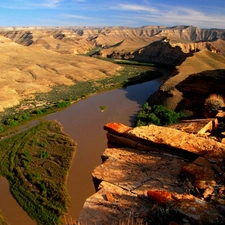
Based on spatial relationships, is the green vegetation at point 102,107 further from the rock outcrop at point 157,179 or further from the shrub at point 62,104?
the rock outcrop at point 157,179

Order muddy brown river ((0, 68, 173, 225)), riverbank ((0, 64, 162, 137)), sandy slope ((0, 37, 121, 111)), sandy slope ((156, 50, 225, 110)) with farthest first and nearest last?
1. sandy slope ((0, 37, 121, 111))
2. sandy slope ((156, 50, 225, 110))
3. riverbank ((0, 64, 162, 137))
4. muddy brown river ((0, 68, 173, 225))

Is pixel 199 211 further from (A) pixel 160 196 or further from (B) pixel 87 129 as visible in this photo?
(B) pixel 87 129

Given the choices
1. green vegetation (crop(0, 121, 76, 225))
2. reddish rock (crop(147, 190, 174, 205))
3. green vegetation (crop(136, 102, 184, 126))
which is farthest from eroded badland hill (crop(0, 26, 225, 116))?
reddish rock (crop(147, 190, 174, 205))

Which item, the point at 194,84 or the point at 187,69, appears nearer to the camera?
the point at 194,84

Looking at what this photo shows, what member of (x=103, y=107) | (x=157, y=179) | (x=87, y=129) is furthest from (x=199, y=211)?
(x=103, y=107)

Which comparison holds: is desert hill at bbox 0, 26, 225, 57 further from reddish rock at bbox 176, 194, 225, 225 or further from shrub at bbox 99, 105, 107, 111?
reddish rock at bbox 176, 194, 225, 225

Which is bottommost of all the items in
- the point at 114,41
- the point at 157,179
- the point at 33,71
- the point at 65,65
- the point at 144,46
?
the point at 33,71

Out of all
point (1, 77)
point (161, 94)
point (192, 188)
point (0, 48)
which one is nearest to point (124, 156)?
point (192, 188)
